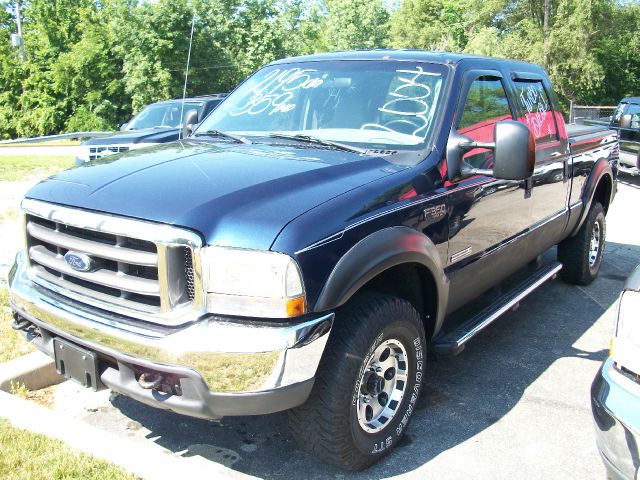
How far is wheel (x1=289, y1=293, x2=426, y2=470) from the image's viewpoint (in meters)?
2.81

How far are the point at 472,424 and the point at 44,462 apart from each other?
225cm

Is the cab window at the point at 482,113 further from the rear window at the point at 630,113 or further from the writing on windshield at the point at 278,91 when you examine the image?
the rear window at the point at 630,113

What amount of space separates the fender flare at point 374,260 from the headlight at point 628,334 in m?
0.98

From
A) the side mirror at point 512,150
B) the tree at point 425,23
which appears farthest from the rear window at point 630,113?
the tree at point 425,23

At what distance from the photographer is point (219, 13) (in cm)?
3975

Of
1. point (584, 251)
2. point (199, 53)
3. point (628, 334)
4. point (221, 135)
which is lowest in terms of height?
point (584, 251)

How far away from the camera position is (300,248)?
2.56 meters

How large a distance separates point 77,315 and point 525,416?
255 centimetres

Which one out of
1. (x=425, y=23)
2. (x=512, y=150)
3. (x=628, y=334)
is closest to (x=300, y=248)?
Result: (x=628, y=334)

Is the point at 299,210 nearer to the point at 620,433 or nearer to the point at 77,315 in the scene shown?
the point at 77,315

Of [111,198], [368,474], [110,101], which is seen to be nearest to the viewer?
[111,198]

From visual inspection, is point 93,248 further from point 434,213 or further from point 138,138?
point 138,138

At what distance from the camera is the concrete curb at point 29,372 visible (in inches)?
148

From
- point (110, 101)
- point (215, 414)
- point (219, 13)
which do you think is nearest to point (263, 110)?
point (215, 414)
